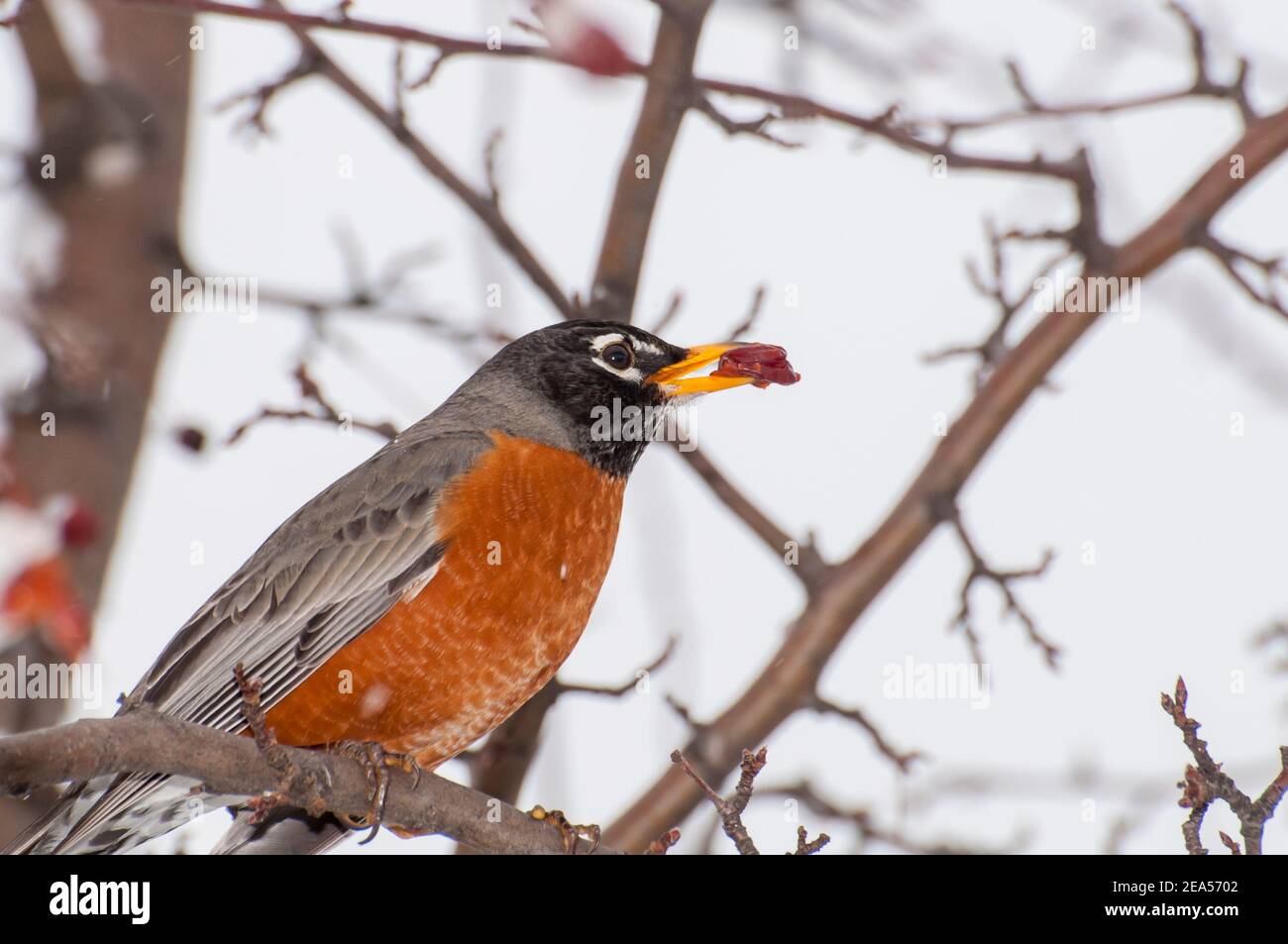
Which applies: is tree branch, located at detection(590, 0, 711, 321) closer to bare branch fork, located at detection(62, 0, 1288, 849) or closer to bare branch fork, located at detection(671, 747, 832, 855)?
bare branch fork, located at detection(62, 0, 1288, 849)

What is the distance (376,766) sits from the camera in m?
4.18

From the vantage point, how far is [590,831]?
456 cm

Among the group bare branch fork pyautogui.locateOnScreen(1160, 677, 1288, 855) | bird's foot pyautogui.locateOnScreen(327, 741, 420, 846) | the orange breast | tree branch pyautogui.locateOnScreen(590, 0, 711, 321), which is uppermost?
tree branch pyautogui.locateOnScreen(590, 0, 711, 321)

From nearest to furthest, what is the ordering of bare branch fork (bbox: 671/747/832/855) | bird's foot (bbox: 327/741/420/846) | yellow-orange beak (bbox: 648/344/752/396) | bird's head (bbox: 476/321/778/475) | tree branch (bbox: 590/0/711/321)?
bare branch fork (bbox: 671/747/832/855) → bird's foot (bbox: 327/741/420/846) → tree branch (bbox: 590/0/711/321) → yellow-orange beak (bbox: 648/344/752/396) → bird's head (bbox: 476/321/778/475)

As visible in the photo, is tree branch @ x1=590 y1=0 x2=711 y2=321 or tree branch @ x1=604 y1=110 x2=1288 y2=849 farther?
tree branch @ x1=604 y1=110 x2=1288 y2=849

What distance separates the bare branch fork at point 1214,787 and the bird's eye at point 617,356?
2766 millimetres

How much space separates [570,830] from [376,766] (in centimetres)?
68

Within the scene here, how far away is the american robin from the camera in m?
4.57

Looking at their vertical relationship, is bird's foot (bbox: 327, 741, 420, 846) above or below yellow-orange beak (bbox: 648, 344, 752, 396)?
below

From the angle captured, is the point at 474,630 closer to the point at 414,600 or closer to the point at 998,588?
the point at 414,600

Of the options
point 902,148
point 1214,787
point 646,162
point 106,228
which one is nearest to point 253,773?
point 1214,787

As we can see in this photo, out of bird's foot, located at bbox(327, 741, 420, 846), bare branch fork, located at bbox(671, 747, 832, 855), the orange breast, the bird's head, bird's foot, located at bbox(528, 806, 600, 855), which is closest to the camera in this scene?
bare branch fork, located at bbox(671, 747, 832, 855)

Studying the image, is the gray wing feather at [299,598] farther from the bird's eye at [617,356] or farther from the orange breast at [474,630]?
the bird's eye at [617,356]

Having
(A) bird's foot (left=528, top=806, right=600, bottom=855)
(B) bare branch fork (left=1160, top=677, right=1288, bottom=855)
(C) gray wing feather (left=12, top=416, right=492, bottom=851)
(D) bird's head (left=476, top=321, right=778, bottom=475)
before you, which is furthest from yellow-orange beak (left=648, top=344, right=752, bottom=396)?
(B) bare branch fork (left=1160, top=677, right=1288, bottom=855)
